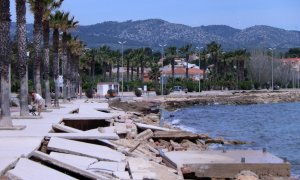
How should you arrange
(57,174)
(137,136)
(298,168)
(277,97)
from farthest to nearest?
(277,97) → (137,136) → (298,168) → (57,174)

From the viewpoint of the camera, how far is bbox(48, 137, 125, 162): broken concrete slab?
15.5 meters

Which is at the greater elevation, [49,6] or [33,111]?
[49,6]

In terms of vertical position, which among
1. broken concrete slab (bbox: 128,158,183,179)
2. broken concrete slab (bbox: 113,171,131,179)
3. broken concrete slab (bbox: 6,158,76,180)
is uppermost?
broken concrete slab (bbox: 6,158,76,180)

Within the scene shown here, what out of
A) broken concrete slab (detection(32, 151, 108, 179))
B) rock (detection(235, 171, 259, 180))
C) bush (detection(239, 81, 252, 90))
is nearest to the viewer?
broken concrete slab (detection(32, 151, 108, 179))

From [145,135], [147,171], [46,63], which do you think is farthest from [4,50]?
[46,63]

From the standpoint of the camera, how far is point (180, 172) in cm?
1603

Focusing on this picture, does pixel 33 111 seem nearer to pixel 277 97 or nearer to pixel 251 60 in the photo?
pixel 277 97

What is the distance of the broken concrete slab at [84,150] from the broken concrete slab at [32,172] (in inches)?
100

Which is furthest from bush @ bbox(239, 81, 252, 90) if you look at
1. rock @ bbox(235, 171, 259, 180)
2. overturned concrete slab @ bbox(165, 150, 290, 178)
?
rock @ bbox(235, 171, 259, 180)

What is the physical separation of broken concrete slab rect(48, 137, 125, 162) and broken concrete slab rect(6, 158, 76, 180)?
2.54 metres

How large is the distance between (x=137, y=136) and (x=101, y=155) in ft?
30.9

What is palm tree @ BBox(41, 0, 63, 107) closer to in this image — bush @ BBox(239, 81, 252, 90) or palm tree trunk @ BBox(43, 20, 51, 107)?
palm tree trunk @ BBox(43, 20, 51, 107)

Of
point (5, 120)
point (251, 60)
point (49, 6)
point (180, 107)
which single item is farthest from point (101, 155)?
point (251, 60)

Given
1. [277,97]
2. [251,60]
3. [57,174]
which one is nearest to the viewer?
[57,174]
